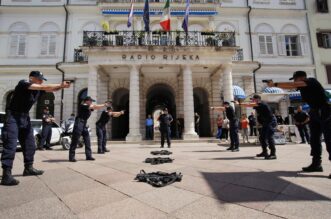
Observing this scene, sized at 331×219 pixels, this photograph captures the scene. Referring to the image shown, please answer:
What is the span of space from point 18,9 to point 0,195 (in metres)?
22.3

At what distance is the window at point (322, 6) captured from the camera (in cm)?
2134

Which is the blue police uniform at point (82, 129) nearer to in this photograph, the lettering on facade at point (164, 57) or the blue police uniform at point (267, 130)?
the blue police uniform at point (267, 130)

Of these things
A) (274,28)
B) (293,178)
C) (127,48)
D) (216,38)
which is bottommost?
(293,178)

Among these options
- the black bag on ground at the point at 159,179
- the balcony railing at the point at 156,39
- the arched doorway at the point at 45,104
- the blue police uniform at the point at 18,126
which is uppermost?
the balcony railing at the point at 156,39

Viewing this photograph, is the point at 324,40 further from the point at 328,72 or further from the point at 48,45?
the point at 48,45

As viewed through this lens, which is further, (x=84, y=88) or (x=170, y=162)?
(x=84, y=88)

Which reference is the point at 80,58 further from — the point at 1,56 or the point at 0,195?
the point at 0,195

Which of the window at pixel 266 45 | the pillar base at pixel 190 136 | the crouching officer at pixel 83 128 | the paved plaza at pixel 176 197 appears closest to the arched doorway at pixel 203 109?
the pillar base at pixel 190 136

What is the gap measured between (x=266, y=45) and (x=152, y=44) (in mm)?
12006

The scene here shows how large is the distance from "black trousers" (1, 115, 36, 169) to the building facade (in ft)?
37.9

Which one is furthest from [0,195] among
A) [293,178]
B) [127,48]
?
[127,48]

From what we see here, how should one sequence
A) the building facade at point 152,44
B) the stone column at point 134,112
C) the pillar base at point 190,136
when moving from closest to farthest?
the stone column at point 134,112 → the pillar base at point 190,136 → the building facade at point 152,44

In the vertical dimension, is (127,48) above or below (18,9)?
below

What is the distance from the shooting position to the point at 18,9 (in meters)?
19.1
